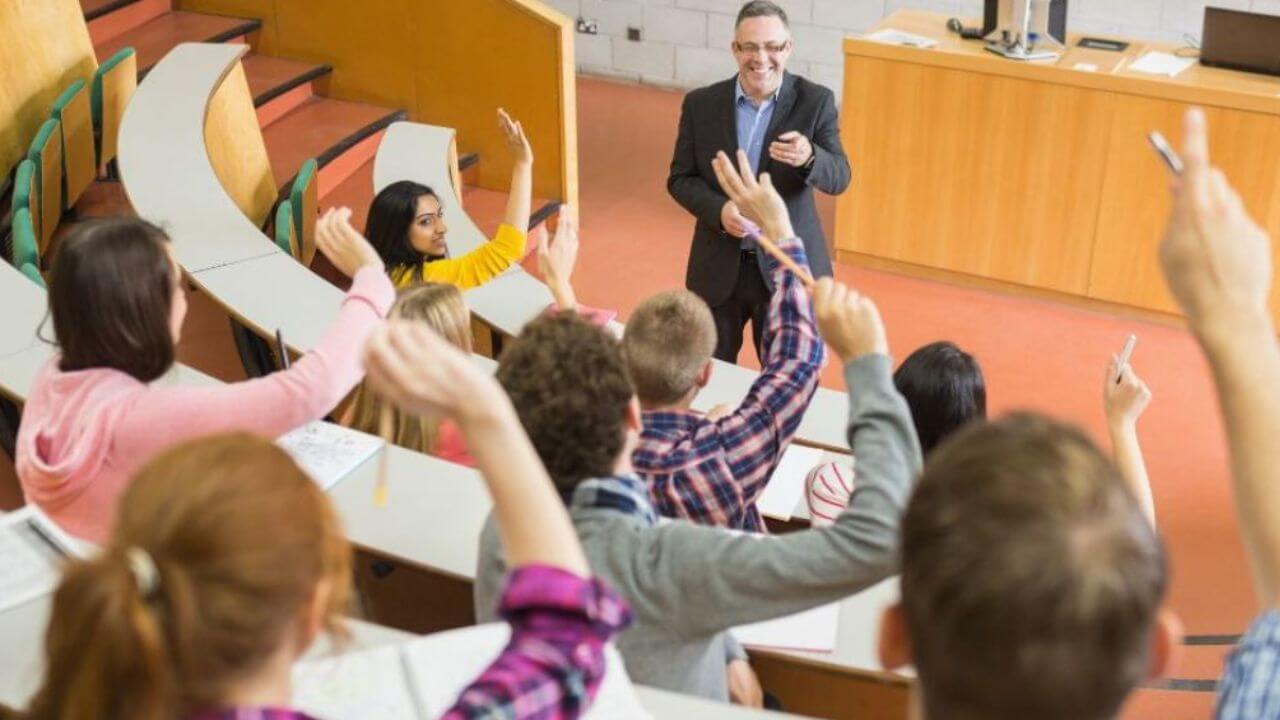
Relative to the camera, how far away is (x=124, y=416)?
1.92m

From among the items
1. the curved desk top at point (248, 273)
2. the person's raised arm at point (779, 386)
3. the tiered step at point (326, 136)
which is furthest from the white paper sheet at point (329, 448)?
the tiered step at point (326, 136)

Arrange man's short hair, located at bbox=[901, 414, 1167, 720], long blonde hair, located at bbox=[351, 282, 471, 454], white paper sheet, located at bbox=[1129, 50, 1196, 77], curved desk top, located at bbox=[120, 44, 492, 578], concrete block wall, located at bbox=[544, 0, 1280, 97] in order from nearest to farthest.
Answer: man's short hair, located at bbox=[901, 414, 1167, 720], curved desk top, located at bbox=[120, 44, 492, 578], long blonde hair, located at bbox=[351, 282, 471, 454], white paper sheet, located at bbox=[1129, 50, 1196, 77], concrete block wall, located at bbox=[544, 0, 1280, 97]

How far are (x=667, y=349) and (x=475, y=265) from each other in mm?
1707

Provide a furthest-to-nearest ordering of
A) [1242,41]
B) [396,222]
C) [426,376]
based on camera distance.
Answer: [1242,41]
[396,222]
[426,376]

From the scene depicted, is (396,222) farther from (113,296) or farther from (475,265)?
(113,296)

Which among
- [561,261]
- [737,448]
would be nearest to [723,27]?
[561,261]

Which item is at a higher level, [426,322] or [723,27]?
[426,322]

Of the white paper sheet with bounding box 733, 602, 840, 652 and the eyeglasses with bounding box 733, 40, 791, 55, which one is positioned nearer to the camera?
the white paper sheet with bounding box 733, 602, 840, 652

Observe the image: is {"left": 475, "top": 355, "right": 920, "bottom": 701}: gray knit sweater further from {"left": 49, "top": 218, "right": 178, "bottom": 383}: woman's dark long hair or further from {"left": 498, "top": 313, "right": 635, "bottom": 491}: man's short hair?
{"left": 49, "top": 218, "right": 178, "bottom": 383}: woman's dark long hair

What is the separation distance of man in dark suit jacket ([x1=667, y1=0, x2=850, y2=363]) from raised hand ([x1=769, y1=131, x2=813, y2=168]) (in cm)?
14

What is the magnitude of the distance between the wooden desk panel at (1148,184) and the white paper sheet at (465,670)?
387 centimetres

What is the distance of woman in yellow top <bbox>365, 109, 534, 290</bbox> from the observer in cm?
386

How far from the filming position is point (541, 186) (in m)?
5.93

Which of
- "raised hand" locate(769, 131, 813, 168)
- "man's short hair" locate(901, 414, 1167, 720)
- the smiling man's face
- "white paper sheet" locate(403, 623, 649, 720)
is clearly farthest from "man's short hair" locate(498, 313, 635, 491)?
the smiling man's face
